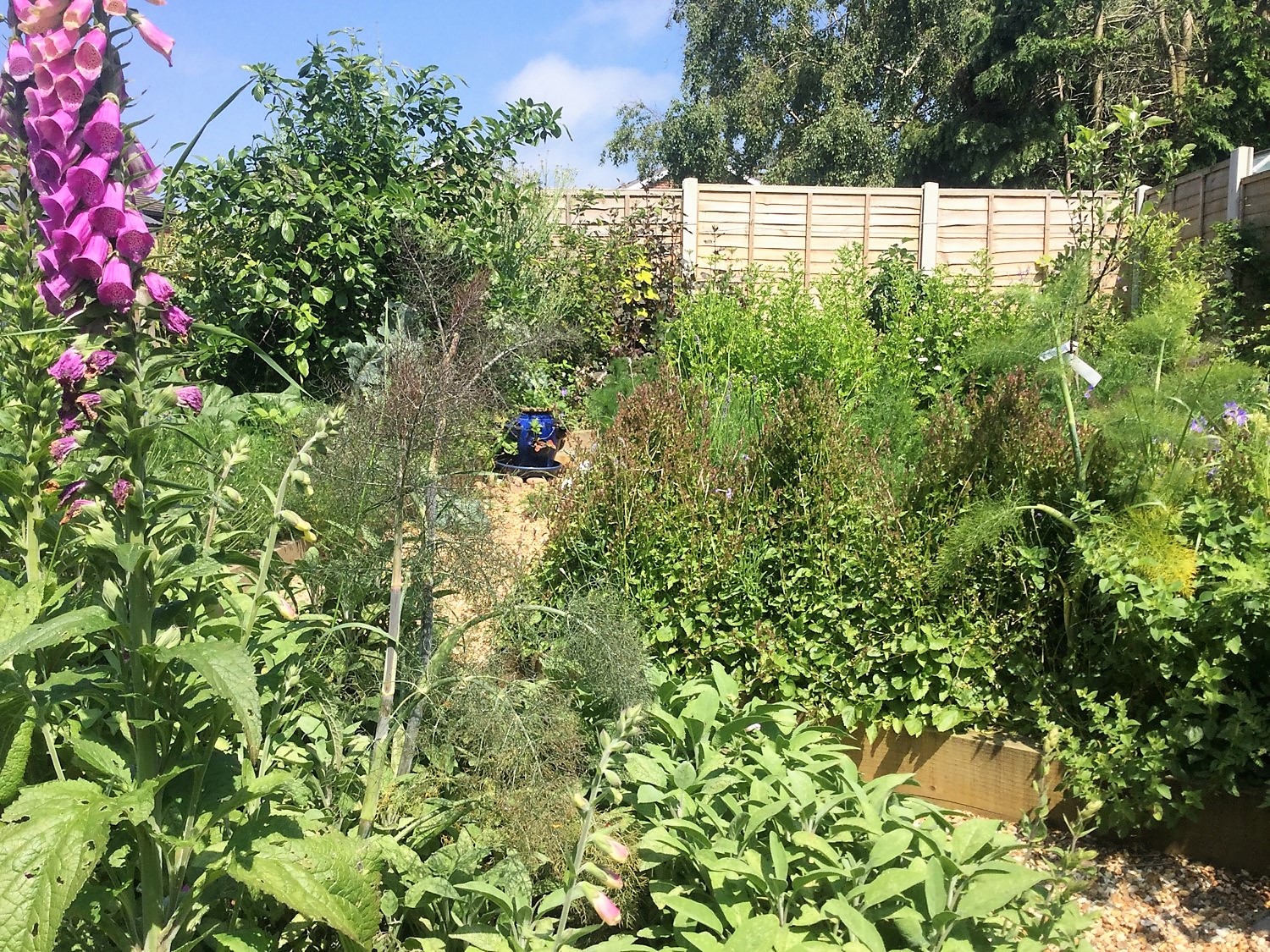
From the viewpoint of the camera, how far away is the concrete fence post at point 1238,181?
8.99 meters

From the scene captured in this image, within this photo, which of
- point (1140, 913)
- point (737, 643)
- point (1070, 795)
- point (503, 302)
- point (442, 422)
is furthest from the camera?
point (503, 302)

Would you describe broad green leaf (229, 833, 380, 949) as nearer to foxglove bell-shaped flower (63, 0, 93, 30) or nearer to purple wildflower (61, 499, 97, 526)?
purple wildflower (61, 499, 97, 526)

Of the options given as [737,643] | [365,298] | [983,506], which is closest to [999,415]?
[983,506]

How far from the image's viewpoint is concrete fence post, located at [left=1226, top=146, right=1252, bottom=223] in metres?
8.99

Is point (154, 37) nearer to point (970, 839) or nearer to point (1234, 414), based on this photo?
point (970, 839)

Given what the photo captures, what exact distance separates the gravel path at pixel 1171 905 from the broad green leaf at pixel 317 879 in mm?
1809

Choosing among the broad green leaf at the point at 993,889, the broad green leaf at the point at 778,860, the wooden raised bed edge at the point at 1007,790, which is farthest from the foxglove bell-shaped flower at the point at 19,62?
the wooden raised bed edge at the point at 1007,790

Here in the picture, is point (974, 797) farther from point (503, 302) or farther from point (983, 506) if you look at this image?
point (503, 302)

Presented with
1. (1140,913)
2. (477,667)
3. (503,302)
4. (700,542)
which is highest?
(503,302)

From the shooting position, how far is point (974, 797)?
294cm

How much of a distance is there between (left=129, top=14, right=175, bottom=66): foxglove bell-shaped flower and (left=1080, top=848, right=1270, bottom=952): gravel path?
261cm

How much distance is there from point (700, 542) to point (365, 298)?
10.0ft

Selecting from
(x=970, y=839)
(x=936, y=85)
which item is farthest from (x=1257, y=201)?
(x=936, y=85)

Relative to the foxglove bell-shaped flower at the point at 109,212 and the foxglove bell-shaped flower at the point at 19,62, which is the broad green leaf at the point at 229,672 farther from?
the foxglove bell-shaped flower at the point at 19,62
